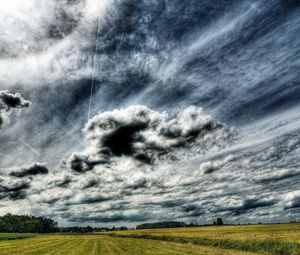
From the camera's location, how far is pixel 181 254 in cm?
3050

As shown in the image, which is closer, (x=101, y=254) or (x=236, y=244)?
(x=101, y=254)

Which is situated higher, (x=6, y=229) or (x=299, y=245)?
(x=6, y=229)

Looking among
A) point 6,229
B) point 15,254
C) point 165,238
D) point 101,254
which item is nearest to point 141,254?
point 101,254

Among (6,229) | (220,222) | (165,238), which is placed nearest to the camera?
(165,238)

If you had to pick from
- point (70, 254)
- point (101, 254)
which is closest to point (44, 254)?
point (70, 254)

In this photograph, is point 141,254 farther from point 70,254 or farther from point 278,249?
point 278,249

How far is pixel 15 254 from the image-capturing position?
3256 cm

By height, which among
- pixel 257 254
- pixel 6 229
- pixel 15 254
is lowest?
pixel 257 254

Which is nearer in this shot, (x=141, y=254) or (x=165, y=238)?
(x=141, y=254)

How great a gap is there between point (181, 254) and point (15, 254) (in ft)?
63.9

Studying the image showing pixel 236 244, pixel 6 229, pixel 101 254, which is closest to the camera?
pixel 101 254

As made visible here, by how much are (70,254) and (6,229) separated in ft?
659

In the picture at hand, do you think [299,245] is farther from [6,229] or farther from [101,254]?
[6,229]

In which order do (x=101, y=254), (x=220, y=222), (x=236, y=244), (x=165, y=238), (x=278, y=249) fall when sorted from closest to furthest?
(x=101, y=254)
(x=278, y=249)
(x=236, y=244)
(x=165, y=238)
(x=220, y=222)
